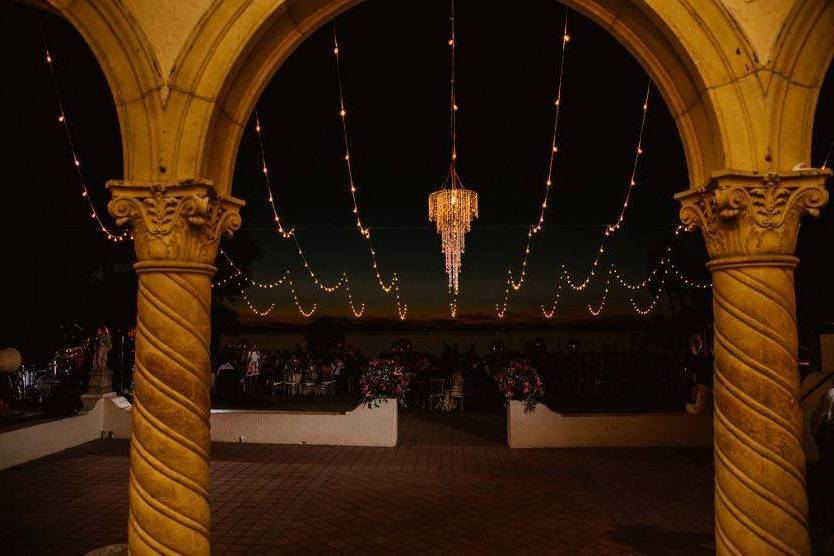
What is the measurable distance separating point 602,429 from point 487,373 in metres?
5.65

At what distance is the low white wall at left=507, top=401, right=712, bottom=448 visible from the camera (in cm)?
908

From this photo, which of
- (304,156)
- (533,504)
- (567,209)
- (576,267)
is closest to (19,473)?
(533,504)

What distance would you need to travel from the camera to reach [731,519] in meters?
3.17

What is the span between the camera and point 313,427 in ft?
30.8

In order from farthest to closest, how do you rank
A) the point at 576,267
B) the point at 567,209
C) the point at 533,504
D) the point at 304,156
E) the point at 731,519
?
the point at 576,267
the point at 567,209
the point at 304,156
the point at 533,504
the point at 731,519

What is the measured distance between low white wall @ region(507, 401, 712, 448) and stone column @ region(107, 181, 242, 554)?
258 inches

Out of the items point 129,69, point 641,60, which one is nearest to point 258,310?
point 129,69

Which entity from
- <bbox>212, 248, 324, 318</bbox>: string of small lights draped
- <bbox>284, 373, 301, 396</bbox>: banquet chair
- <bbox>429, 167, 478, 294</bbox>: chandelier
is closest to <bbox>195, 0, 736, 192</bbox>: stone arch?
<bbox>429, 167, 478, 294</bbox>: chandelier

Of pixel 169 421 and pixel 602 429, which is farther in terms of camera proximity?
pixel 602 429

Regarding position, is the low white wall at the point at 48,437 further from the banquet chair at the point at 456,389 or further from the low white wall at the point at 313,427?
the banquet chair at the point at 456,389

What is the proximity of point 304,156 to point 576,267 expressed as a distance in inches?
366

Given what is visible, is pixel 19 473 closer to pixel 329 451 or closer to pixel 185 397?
pixel 329 451

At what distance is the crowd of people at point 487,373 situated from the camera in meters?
→ 14.4

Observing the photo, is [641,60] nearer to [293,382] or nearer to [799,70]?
[799,70]
